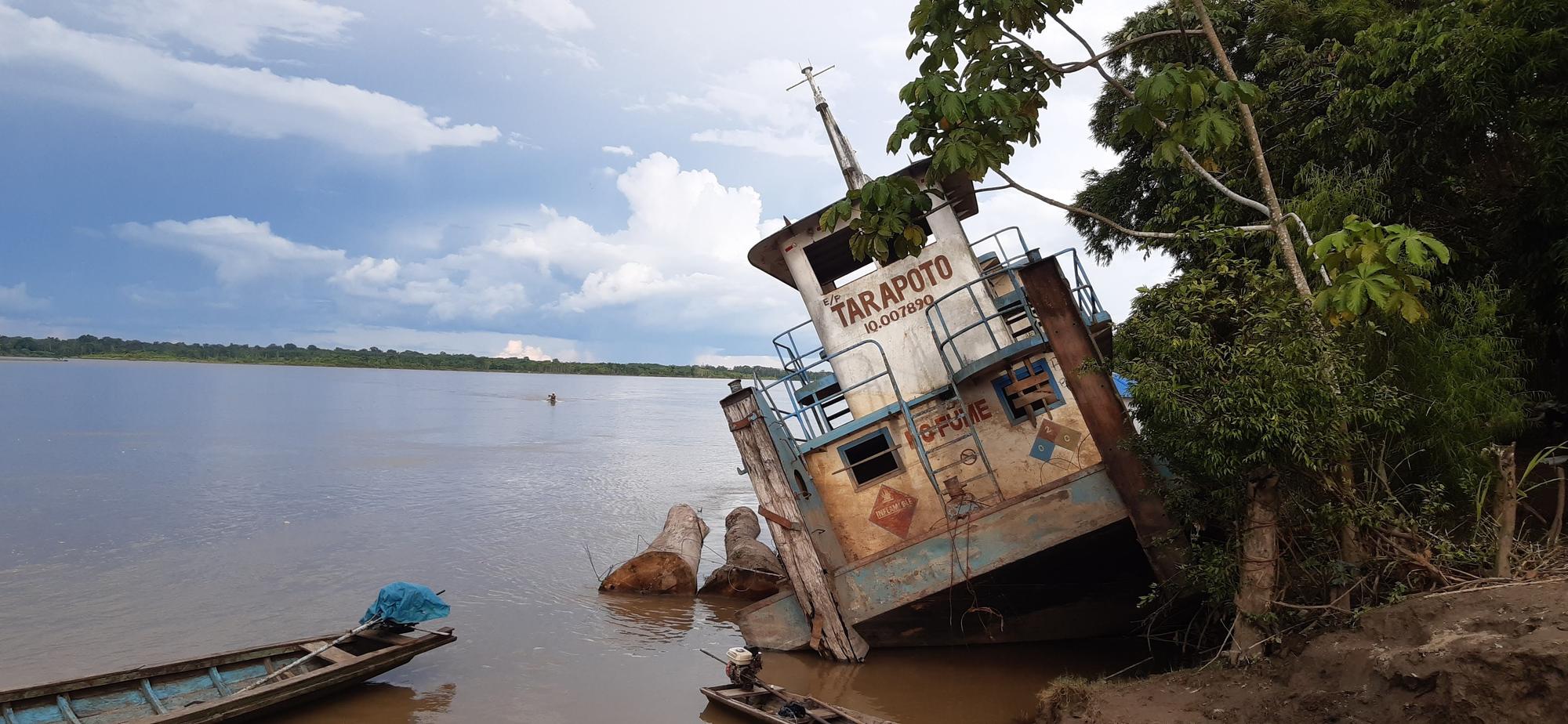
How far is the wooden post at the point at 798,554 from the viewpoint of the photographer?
877 cm

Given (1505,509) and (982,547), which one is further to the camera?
(982,547)

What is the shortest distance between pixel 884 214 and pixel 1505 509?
4650 mm

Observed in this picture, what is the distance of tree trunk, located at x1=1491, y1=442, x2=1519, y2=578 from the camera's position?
17.6ft

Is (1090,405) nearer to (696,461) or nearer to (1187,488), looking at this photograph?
(1187,488)

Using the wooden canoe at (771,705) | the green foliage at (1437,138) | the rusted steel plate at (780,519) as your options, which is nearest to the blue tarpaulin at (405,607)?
the wooden canoe at (771,705)

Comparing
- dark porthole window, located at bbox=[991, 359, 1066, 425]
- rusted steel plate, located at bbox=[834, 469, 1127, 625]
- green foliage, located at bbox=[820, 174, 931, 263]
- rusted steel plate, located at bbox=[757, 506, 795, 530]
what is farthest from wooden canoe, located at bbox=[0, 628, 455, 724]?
dark porthole window, located at bbox=[991, 359, 1066, 425]

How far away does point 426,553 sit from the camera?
1563cm

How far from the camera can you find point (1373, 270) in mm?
5422

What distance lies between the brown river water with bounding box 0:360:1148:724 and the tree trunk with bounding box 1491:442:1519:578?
407 cm

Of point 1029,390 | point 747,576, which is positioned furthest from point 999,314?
point 747,576

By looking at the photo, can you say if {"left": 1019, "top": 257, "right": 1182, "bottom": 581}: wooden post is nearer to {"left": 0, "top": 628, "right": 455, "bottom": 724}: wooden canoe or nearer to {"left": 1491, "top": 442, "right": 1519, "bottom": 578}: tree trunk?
{"left": 1491, "top": 442, "right": 1519, "bottom": 578}: tree trunk

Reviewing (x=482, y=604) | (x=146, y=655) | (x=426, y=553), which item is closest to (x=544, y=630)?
(x=482, y=604)

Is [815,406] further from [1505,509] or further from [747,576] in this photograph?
[1505,509]

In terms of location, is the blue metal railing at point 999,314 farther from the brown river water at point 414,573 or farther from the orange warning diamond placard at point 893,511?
the brown river water at point 414,573
